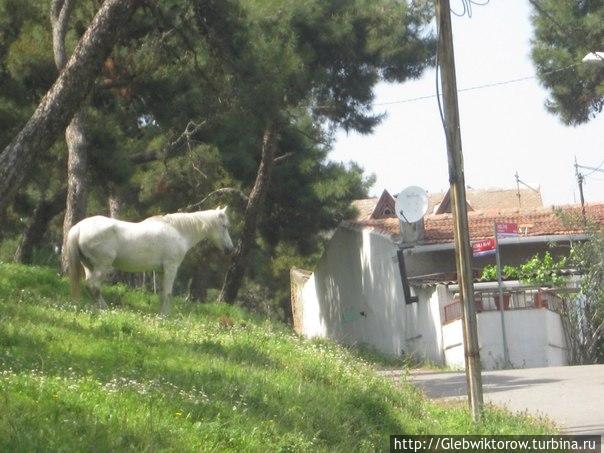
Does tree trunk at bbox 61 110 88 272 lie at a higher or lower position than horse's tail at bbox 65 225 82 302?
higher

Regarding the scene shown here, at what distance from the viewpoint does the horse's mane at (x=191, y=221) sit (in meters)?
20.4

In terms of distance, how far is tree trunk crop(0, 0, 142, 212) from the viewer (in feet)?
51.8

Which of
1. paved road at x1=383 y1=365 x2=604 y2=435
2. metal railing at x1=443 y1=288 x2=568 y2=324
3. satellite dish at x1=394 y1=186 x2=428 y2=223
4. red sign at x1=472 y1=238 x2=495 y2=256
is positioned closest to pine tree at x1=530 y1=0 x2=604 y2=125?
satellite dish at x1=394 y1=186 x2=428 y2=223

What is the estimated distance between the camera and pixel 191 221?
20.6 metres

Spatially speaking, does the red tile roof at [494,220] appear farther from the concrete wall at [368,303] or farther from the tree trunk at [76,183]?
the tree trunk at [76,183]

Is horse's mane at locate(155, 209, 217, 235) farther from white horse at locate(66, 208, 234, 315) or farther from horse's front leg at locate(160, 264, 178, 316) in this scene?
horse's front leg at locate(160, 264, 178, 316)

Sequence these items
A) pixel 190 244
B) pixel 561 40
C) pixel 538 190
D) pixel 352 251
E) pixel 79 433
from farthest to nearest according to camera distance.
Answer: pixel 538 190 → pixel 352 251 → pixel 561 40 → pixel 190 244 → pixel 79 433

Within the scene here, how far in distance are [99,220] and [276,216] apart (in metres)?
19.2

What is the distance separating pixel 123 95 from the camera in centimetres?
2456

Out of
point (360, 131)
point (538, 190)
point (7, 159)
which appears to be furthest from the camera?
point (538, 190)

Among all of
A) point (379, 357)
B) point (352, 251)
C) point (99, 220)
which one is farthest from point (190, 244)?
point (352, 251)

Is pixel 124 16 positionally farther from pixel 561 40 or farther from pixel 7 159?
pixel 561 40

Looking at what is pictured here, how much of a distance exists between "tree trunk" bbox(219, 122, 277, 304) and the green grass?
14.3 metres

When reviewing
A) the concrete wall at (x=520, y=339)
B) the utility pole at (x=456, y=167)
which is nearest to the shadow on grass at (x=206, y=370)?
the utility pole at (x=456, y=167)
